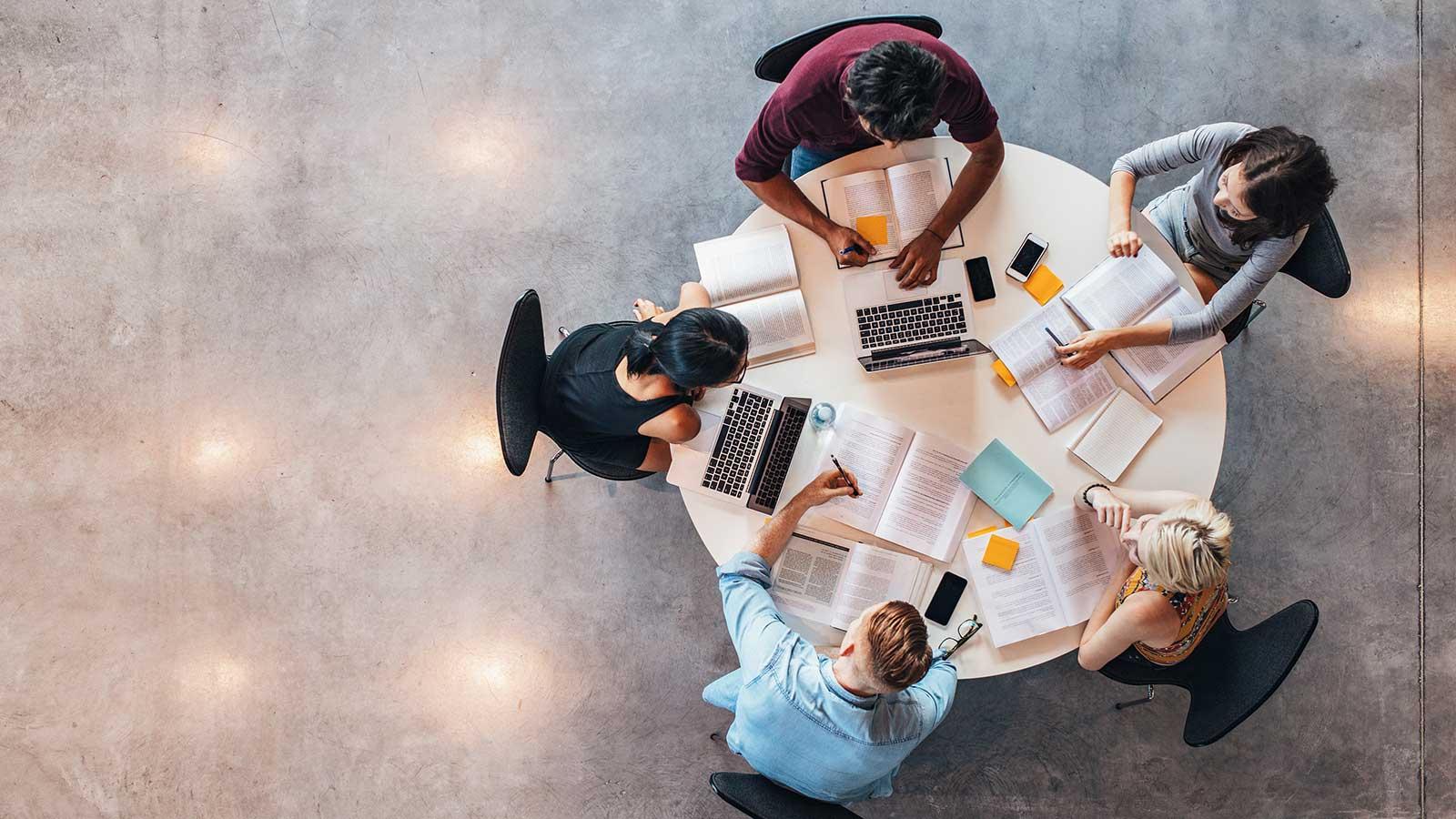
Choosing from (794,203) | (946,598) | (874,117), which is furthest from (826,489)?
(874,117)

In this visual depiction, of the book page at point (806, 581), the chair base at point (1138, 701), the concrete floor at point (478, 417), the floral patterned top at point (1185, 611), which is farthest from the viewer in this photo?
the concrete floor at point (478, 417)

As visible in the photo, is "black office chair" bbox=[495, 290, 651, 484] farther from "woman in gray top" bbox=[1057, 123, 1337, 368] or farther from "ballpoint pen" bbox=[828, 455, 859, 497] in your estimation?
"woman in gray top" bbox=[1057, 123, 1337, 368]

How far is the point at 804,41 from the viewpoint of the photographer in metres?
2.25

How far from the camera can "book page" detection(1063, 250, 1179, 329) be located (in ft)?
7.35

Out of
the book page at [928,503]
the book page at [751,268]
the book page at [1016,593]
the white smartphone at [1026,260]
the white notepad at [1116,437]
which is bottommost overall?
the book page at [1016,593]

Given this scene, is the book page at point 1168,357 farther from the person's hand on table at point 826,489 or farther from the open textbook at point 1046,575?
the person's hand on table at point 826,489

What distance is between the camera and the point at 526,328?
2209 mm

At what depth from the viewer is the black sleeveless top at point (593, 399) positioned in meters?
2.20

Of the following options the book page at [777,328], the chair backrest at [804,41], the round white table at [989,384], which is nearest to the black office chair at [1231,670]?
the round white table at [989,384]

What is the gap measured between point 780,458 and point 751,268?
0.52 m

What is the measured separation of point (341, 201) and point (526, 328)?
1.54m

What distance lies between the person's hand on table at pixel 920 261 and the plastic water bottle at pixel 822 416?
39 centimetres

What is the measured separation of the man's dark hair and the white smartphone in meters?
0.54

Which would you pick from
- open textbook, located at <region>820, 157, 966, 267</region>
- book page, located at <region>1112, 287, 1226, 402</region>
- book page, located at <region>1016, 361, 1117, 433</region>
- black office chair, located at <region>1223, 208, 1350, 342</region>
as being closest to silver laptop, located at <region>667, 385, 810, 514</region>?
open textbook, located at <region>820, 157, 966, 267</region>
